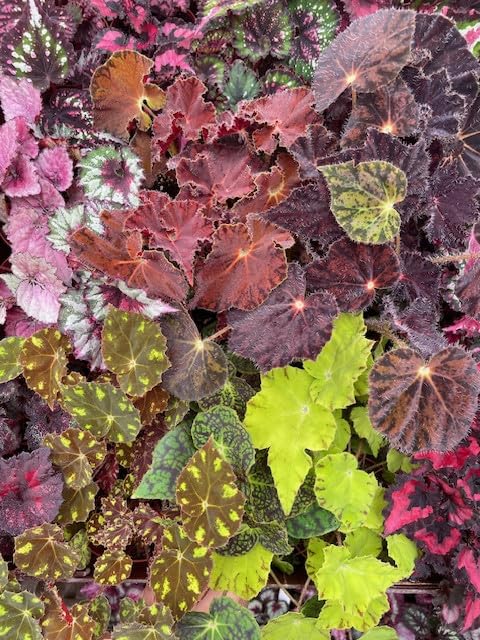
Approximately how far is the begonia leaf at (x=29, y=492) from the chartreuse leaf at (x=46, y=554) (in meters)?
0.03

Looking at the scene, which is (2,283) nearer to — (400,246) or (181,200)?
(181,200)

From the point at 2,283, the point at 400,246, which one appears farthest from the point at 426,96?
the point at 2,283

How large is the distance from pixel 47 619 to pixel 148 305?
0.55 meters

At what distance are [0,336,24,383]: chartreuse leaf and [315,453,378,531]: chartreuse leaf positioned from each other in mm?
574

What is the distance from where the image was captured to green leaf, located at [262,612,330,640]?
1043 mm

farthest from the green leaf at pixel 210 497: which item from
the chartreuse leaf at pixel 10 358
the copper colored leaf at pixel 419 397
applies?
the chartreuse leaf at pixel 10 358

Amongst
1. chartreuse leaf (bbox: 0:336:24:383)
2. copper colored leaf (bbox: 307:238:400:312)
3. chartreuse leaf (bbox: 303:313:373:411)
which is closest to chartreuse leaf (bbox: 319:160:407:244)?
copper colored leaf (bbox: 307:238:400:312)

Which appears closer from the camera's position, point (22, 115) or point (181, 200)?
point (181, 200)

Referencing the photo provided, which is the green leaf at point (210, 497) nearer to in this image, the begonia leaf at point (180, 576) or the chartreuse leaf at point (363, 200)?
the begonia leaf at point (180, 576)

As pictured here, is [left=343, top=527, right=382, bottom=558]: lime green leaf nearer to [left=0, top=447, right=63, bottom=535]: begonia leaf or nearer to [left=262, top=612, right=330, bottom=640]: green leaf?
[left=262, top=612, right=330, bottom=640]: green leaf

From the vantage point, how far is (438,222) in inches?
41.1

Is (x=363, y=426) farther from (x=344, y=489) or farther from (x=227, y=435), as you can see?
(x=227, y=435)

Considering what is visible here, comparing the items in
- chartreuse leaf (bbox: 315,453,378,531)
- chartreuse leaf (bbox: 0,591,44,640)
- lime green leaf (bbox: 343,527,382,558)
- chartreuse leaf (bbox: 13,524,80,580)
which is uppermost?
chartreuse leaf (bbox: 315,453,378,531)

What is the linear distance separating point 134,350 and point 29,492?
1.07 feet
